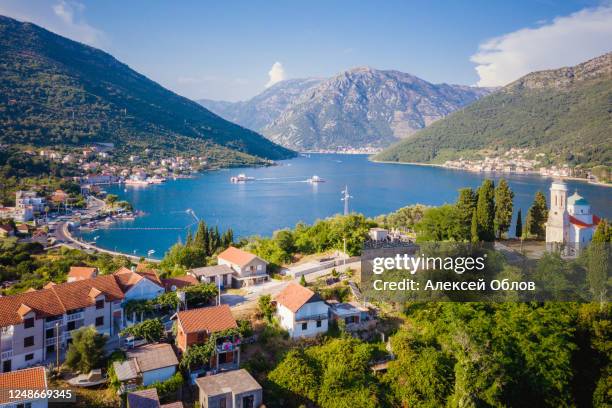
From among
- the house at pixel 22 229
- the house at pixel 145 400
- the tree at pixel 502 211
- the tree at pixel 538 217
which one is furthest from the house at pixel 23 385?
the house at pixel 22 229

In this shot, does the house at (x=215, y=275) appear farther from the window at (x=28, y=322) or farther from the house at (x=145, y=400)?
the house at (x=145, y=400)

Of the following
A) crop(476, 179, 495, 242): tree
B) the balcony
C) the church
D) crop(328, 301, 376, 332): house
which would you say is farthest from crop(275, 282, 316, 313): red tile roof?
the church

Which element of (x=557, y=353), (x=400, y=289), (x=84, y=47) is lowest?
(x=557, y=353)

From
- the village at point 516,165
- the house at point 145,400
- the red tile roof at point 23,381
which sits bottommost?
the house at point 145,400

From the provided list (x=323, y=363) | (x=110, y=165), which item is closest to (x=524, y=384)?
(x=323, y=363)

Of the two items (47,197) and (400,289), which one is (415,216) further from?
(47,197)

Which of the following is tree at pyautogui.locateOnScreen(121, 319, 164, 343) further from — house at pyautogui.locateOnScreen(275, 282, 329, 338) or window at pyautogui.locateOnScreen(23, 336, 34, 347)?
house at pyautogui.locateOnScreen(275, 282, 329, 338)
